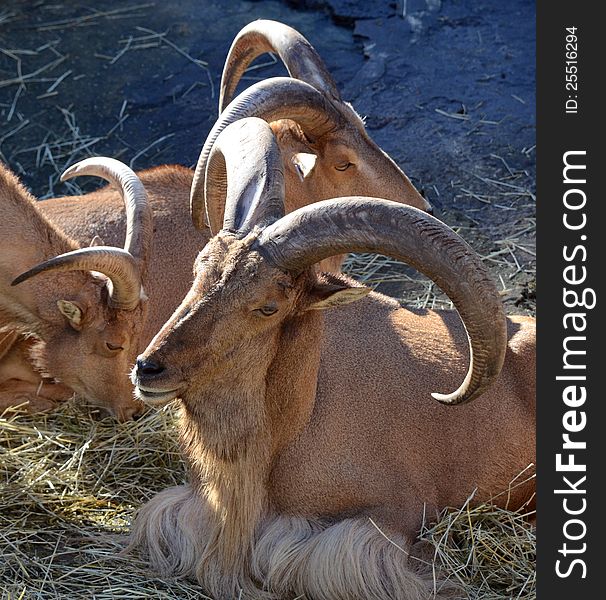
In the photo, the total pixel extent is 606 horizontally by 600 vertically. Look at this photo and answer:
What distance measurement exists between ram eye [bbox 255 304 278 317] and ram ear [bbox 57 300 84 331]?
210 centimetres

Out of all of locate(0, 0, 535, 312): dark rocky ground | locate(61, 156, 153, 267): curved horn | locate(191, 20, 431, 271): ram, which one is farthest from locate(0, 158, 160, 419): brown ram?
locate(0, 0, 535, 312): dark rocky ground

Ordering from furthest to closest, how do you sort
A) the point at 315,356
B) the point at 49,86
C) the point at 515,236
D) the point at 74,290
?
the point at 49,86, the point at 515,236, the point at 74,290, the point at 315,356

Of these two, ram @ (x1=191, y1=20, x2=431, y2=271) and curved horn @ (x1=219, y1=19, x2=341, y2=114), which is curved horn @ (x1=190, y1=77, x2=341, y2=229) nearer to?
ram @ (x1=191, y1=20, x2=431, y2=271)

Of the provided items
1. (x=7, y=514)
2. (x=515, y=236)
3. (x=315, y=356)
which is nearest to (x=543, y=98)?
(x=315, y=356)

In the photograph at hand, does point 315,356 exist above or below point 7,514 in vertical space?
above

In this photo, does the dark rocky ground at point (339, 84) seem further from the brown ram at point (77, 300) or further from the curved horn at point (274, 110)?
the brown ram at point (77, 300)

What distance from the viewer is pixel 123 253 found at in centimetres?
614

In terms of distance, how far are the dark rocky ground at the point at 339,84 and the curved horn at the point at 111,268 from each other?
2.58 metres

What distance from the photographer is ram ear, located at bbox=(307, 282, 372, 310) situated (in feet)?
15.5

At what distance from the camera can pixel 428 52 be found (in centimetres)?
1105

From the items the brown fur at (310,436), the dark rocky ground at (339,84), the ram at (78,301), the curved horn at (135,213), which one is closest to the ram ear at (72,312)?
the ram at (78,301)

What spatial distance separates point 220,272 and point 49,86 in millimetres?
6904

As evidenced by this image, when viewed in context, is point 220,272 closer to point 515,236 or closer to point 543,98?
point 543,98

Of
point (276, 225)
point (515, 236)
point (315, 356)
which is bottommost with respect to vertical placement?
point (515, 236)
